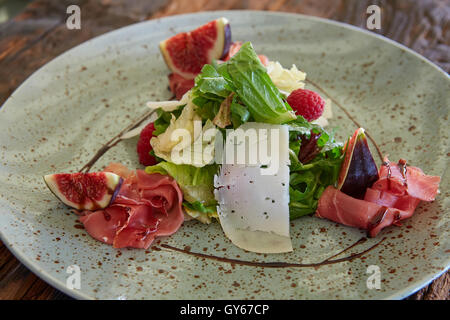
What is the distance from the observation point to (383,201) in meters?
2.34

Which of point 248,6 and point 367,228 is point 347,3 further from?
point 367,228

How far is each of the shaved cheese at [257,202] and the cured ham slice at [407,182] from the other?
473mm

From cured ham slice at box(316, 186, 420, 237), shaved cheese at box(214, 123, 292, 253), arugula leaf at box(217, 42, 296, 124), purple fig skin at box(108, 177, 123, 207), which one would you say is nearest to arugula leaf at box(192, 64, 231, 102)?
arugula leaf at box(217, 42, 296, 124)

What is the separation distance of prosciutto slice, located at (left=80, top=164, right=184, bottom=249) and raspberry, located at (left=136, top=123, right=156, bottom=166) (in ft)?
0.56

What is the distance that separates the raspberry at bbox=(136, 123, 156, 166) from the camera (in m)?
2.71

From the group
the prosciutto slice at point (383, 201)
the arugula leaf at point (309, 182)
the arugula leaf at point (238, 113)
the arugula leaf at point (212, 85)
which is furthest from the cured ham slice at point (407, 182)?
the arugula leaf at point (212, 85)

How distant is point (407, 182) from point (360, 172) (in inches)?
8.9

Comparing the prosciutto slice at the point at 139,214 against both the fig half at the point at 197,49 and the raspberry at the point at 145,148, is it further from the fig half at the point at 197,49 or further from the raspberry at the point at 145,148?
the fig half at the point at 197,49

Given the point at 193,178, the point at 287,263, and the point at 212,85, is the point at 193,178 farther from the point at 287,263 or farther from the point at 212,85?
the point at 287,263

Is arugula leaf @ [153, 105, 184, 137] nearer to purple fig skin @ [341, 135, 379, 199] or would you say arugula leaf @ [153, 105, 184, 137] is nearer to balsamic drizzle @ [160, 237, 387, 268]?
balsamic drizzle @ [160, 237, 387, 268]

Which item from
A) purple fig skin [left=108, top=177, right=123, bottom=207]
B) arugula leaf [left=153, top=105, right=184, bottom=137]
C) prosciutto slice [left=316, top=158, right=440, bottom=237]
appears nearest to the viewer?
prosciutto slice [left=316, top=158, right=440, bottom=237]

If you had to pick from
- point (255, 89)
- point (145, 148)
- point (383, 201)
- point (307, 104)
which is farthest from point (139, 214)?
point (383, 201)
